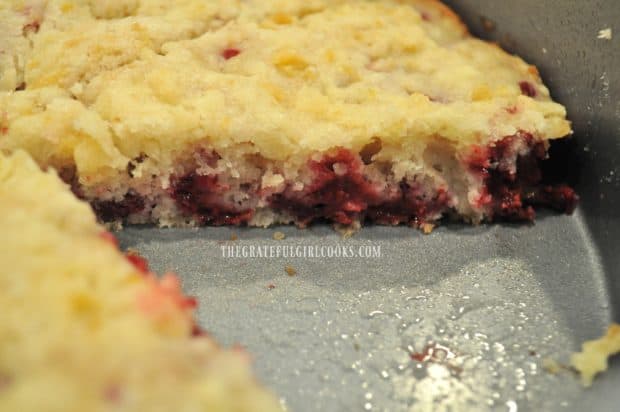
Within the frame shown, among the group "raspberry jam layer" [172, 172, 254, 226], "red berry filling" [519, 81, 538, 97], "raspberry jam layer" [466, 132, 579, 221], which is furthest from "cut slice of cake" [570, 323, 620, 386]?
"raspberry jam layer" [172, 172, 254, 226]

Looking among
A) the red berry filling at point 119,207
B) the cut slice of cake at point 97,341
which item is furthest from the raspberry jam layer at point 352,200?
the cut slice of cake at point 97,341

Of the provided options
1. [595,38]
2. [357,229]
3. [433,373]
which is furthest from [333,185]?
[595,38]

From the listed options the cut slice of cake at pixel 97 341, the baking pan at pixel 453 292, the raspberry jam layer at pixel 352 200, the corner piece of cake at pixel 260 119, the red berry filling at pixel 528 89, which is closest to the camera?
the cut slice of cake at pixel 97 341

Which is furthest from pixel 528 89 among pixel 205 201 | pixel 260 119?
pixel 205 201

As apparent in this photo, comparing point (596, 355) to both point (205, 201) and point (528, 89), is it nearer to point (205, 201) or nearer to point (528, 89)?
point (528, 89)

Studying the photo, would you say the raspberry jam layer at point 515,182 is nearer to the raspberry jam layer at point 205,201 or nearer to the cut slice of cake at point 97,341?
the raspberry jam layer at point 205,201

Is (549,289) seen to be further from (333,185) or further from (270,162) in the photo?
(270,162)

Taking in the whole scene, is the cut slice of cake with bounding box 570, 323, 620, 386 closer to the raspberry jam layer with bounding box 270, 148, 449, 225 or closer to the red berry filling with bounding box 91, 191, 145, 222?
the raspberry jam layer with bounding box 270, 148, 449, 225
